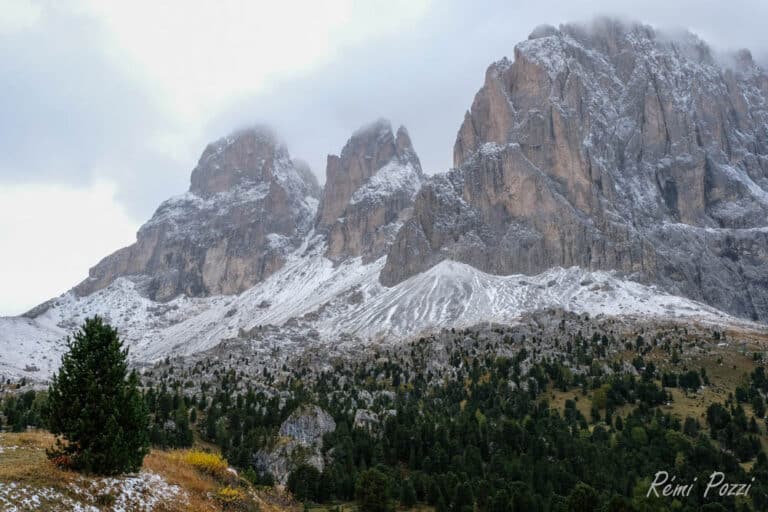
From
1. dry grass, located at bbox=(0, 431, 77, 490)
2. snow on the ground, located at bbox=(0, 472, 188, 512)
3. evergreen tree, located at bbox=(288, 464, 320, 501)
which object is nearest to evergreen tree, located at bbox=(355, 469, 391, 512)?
evergreen tree, located at bbox=(288, 464, 320, 501)

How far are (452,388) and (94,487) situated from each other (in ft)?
466

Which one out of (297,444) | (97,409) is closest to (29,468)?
(97,409)

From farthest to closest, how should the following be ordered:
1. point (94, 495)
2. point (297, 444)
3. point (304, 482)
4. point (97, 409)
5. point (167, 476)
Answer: point (297, 444)
point (304, 482)
point (167, 476)
point (97, 409)
point (94, 495)

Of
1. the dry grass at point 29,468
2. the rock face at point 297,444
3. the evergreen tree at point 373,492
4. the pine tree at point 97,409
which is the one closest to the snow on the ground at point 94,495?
the dry grass at point 29,468
